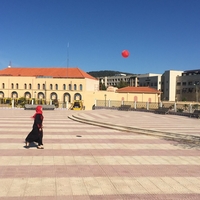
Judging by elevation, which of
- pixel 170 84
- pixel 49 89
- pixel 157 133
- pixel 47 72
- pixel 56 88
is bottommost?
pixel 157 133

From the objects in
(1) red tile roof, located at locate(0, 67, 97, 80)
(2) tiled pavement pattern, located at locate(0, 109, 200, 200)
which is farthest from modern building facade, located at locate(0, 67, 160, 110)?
(2) tiled pavement pattern, located at locate(0, 109, 200, 200)

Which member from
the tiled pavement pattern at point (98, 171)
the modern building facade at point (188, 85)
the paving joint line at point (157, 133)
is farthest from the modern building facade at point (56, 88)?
the tiled pavement pattern at point (98, 171)

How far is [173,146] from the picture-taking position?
10.2 meters

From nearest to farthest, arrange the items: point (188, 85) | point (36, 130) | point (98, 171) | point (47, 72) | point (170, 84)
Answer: point (98, 171) → point (36, 130) → point (47, 72) → point (188, 85) → point (170, 84)

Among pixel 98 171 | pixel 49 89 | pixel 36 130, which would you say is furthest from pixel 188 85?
pixel 98 171

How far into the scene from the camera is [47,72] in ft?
229

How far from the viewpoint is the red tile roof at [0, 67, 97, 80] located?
218 ft

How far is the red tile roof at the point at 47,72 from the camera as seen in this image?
66.4 metres

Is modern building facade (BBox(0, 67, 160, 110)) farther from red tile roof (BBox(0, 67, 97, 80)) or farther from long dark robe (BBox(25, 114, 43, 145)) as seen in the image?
long dark robe (BBox(25, 114, 43, 145))

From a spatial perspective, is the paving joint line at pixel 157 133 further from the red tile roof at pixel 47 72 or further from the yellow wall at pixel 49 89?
the red tile roof at pixel 47 72

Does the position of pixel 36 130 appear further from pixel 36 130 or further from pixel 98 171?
pixel 98 171

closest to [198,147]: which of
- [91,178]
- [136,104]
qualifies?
[91,178]

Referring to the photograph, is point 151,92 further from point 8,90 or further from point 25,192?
point 25,192

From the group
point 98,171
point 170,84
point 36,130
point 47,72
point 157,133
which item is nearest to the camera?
point 98,171
